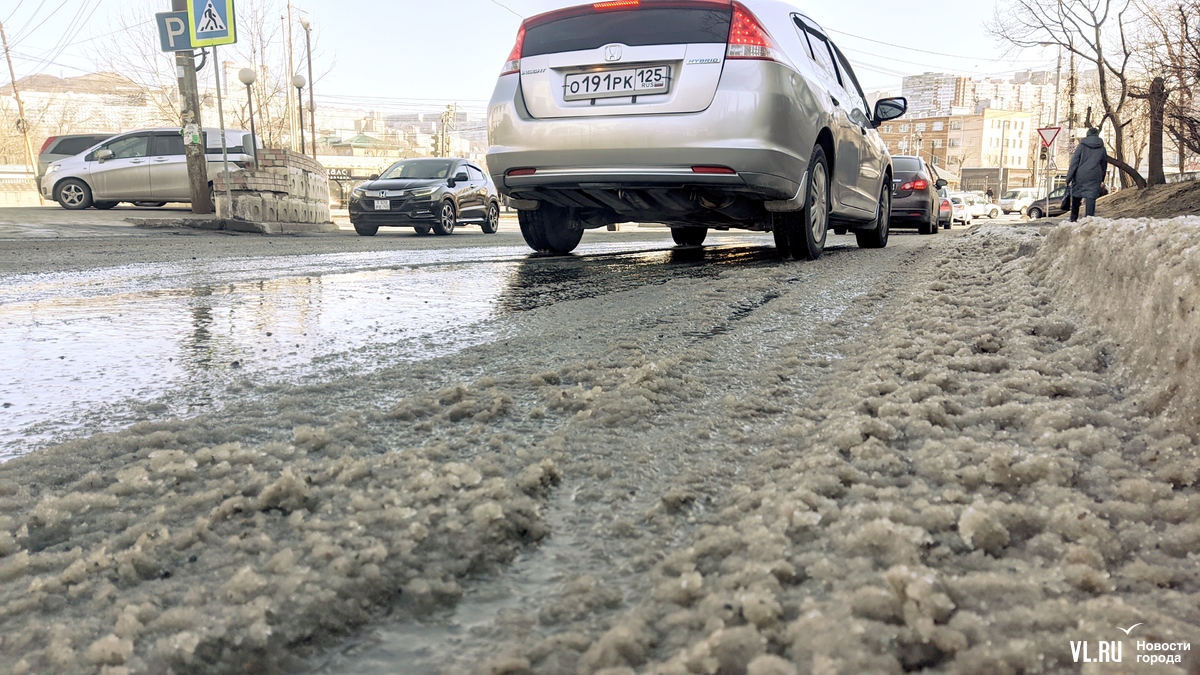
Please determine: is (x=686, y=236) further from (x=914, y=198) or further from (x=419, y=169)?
(x=419, y=169)

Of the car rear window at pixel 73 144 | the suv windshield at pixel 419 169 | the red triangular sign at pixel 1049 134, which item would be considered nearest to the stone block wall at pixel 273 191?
the suv windshield at pixel 419 169

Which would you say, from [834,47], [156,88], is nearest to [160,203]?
[834,47]

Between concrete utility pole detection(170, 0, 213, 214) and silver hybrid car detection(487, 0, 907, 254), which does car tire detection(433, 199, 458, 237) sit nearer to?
concrete utility pole detection(170, 0, 213, 214)

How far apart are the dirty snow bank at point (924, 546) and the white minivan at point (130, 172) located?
1675cm

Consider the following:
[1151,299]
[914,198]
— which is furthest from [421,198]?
[1151,299]

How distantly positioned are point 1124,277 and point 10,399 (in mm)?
2771

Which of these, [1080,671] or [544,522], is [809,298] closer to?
[544,522]

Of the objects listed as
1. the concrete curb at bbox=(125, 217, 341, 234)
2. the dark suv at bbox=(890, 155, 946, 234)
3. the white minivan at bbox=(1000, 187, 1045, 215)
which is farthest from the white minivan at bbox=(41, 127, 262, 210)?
the white minivan at bbox=(1000, 187, 1045, 215)

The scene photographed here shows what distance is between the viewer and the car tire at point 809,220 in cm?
502

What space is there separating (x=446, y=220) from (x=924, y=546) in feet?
41.9

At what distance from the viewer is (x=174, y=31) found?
11367mm

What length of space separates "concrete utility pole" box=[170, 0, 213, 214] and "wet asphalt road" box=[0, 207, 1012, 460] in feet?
24.2

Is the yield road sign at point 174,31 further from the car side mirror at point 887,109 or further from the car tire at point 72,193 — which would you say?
the car side mirror at point 887,109

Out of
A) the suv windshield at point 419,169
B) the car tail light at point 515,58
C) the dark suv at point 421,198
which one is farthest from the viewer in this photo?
the suv windshield at point 419,169
